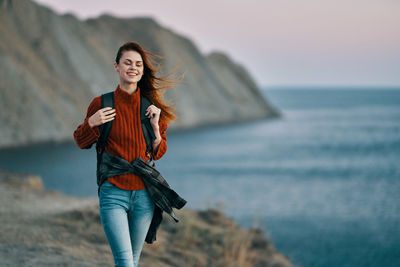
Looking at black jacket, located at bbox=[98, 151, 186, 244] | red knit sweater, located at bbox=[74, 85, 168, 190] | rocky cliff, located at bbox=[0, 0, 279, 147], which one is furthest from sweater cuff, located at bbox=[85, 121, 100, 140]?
rocky cliff, located at bbox=[0, 0, 279, 147]

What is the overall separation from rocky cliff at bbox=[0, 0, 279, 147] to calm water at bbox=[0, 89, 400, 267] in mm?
2570

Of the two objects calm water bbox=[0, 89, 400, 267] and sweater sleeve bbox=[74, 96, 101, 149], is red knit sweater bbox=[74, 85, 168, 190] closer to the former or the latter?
sweater sleeve bbox=[74, 96, 101, 149]

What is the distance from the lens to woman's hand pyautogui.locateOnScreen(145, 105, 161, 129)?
2.84 meters

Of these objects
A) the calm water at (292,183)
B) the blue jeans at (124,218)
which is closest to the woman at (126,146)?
the blue jeans at (124,218)

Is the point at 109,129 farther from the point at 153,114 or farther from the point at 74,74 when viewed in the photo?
the point at 74,74

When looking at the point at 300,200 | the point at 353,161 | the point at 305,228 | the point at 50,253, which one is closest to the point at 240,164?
the point at 353,161

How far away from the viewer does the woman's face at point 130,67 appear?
2.88m

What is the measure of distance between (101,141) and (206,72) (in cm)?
5533

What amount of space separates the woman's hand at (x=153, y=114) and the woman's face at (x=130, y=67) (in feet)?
0.69

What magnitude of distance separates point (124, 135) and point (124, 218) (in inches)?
20.2

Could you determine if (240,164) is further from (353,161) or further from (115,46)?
(115,46)

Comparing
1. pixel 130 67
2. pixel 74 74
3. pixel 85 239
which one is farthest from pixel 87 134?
pixel 74 74

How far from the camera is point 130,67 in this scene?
2.88m

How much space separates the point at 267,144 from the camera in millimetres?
38438
